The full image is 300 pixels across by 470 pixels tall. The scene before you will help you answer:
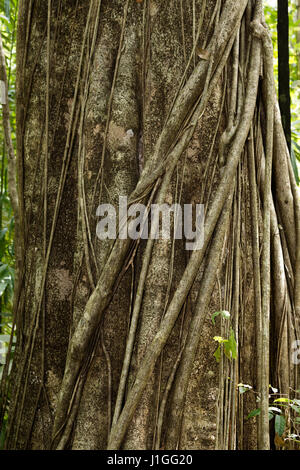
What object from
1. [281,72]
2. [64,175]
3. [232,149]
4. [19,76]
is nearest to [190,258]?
[232,149]

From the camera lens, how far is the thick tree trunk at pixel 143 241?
1.70m

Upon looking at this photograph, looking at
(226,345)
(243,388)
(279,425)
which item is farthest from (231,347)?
(279,425)

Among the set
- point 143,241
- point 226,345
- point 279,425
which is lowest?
point 279,425

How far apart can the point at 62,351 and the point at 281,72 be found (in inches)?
61.3

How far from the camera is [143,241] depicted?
1798 mm

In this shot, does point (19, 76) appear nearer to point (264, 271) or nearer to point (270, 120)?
point (270, 120)

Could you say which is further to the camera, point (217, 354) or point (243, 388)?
point (243, 388)

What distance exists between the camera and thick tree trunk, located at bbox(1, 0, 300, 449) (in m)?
1.70

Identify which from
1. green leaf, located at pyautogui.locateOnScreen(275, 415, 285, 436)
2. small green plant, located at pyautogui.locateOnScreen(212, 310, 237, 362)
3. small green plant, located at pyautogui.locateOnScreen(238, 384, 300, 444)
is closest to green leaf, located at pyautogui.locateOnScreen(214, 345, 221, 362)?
small green plant, located at pyautogui.locateOnScreen(212, 310, 237, 362)

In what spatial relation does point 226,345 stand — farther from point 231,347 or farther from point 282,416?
point 282,416

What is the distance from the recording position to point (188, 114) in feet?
6.00

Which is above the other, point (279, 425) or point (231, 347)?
point (231, 347)

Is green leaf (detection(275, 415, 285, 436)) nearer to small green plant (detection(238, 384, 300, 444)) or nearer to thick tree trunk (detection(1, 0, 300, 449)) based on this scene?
small green plant (detection(238, 384, 300, 444))

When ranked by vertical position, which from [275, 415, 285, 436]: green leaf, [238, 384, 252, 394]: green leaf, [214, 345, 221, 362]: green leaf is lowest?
[275, 415, 285, 436]: green leaf
